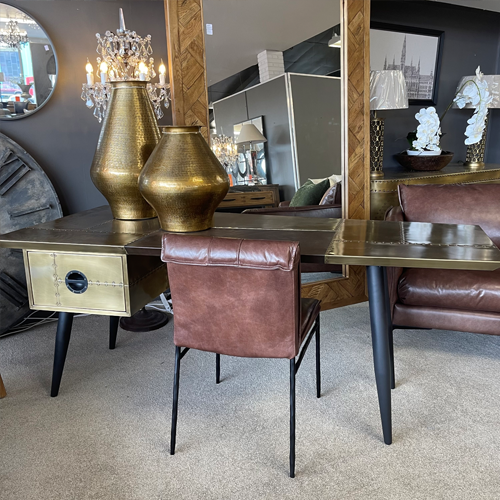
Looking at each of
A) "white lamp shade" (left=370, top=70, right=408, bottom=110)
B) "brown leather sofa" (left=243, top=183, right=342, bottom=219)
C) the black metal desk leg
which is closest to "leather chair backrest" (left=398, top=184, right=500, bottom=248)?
"brown leather sofa" (left=243, top=183, right=342, bottom=219)

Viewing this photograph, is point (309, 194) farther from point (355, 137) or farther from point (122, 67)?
point (122, 67)

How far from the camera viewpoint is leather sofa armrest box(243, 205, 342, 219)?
271 centimetres

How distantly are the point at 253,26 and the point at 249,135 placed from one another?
617 mm

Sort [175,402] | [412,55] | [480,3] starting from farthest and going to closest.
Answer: [480,3] → [412,55] → [175,402]

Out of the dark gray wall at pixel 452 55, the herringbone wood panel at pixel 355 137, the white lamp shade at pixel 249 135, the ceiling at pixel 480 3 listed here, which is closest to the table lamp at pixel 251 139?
the white lamp shade at pixel 249 135

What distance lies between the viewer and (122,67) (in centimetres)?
247

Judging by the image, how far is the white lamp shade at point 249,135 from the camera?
8.75 feet

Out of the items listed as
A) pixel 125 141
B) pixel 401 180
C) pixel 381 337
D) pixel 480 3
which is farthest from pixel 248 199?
pixel 480 3

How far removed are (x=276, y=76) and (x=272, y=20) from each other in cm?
32

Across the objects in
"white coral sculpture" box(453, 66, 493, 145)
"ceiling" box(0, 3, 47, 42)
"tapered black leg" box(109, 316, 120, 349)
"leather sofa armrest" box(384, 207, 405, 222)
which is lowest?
"tapered black leg" box(109, 316, 120, 349)

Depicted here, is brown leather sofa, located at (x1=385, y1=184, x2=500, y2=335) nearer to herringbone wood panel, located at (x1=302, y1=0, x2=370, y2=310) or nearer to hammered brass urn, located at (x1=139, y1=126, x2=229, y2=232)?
herringbone wood panel, located at (x1=302, y1=0, x2=370, y2=310)

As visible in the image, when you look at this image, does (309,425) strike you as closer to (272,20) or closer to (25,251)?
(25,251)

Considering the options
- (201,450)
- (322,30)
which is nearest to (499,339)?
(201,450)

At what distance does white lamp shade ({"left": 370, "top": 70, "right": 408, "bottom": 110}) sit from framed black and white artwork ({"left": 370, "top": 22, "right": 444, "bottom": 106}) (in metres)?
0.46
